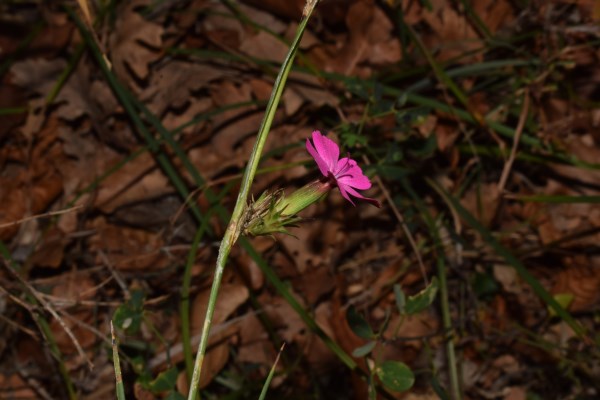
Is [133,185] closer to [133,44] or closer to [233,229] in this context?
[133,44]

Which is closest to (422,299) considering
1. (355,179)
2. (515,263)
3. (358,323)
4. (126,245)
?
(358,323)

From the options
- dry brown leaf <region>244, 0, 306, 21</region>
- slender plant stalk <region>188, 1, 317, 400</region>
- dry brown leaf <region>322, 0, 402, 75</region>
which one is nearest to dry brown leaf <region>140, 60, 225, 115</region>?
dry brown leaf <region>244, 0, 306, 21</region>

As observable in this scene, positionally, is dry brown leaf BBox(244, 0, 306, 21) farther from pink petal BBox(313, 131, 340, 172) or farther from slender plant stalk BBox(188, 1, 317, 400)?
slender plant stalk BBox(188, 1, 317, 400)

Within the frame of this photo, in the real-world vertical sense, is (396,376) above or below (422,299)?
below

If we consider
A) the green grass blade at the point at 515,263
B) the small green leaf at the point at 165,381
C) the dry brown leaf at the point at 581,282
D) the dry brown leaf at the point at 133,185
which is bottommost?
the dry brown leaf at the point at 581,282

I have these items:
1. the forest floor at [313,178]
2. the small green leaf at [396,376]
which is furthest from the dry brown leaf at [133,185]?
the small green leaf at [396,376]

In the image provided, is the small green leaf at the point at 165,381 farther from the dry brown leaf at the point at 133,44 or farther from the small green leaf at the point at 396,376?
the dry brown leaf at the point at 133,44
